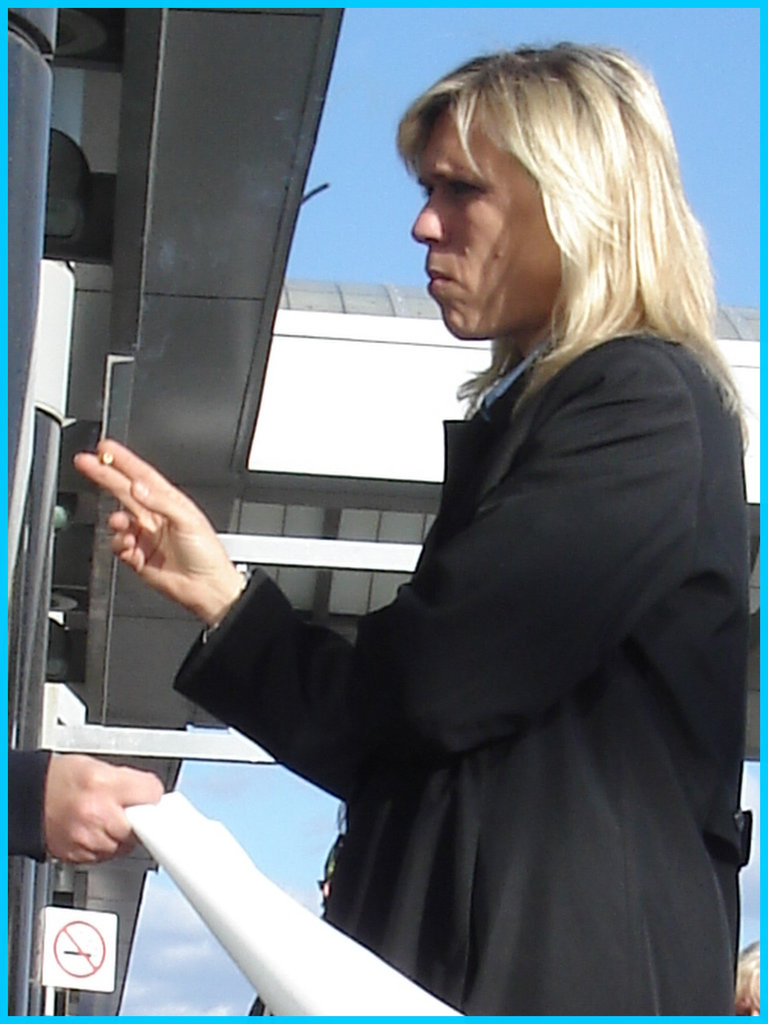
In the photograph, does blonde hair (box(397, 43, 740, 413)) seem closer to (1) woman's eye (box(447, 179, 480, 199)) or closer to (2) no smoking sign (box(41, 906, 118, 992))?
(1) woman's eye (box(447, 179, 480, 199))

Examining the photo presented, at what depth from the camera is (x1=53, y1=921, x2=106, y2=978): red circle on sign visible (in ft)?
43.3

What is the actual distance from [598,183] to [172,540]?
1.58 feet

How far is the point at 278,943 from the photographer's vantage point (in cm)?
104

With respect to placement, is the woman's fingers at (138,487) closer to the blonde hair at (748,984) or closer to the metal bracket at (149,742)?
the blonde hair at (748,984)

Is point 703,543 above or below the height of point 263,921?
above

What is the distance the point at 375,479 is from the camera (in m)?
10.9

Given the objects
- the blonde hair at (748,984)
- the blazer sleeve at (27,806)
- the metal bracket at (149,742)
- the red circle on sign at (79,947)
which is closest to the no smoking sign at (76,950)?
the red circle on sign at (79,947)

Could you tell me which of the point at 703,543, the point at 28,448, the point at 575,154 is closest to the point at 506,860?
the point at 703,543

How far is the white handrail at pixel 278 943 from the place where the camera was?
3.28 ft

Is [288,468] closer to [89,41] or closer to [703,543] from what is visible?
[89,41]

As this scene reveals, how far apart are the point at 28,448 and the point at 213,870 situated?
1.36 metres

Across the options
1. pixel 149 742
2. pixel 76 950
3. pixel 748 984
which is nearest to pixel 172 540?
pixel 748 984

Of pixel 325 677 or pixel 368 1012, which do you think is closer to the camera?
pixel 368 1012

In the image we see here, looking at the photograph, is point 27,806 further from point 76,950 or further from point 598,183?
point 76,950
